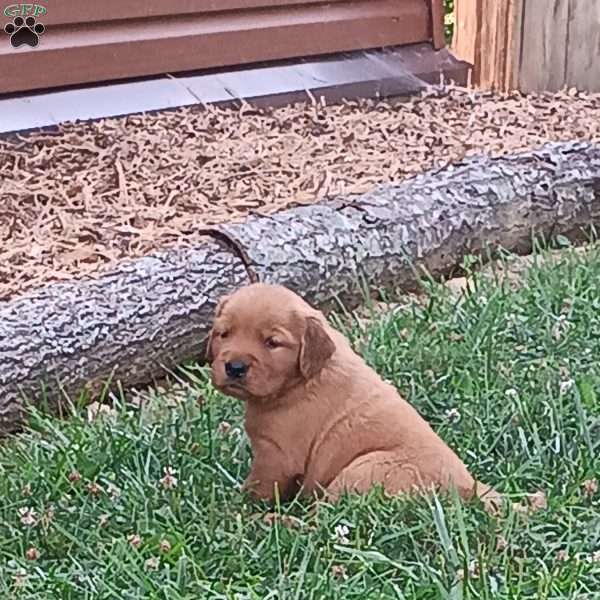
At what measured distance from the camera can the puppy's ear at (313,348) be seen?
3229mm

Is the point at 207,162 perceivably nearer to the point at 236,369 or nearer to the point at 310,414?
the point at 310,414

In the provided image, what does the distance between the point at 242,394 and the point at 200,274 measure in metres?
1.55

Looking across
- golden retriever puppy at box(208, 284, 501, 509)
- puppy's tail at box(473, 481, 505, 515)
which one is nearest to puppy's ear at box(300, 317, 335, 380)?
golden retriever puppy at box(208, 284, 501, 509)

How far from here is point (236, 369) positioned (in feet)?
10.3

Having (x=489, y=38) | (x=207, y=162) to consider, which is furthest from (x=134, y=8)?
(x=489, y=38)

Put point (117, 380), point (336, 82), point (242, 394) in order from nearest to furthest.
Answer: point (242, 394) → point (117, 380) → point (336, 82)

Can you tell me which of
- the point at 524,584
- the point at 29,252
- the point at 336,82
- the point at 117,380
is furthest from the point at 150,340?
the point at 336,82

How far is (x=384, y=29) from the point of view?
26.5 ft

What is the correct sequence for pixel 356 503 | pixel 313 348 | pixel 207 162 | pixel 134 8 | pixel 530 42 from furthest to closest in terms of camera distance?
1. pixel 530 42
2. pixel 134 8
3. pixel 207 162
4. pixel 313 348
5. pixel 356 503

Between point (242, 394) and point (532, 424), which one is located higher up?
point (242, 394)

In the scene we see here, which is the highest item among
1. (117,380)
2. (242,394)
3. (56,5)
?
(56,5)

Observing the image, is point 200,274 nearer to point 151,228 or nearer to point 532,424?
point 151,228

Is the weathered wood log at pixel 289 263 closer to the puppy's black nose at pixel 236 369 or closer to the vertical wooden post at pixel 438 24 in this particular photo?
the puppy's black nose at pixel 236 369

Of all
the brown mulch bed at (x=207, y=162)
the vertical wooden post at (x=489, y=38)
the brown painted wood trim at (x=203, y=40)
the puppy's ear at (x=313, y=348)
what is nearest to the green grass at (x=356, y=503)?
the puppy's ear at (x=313, y=348)
